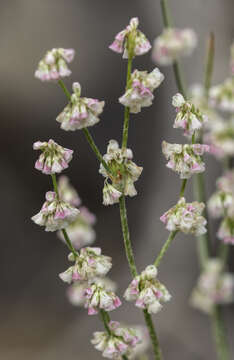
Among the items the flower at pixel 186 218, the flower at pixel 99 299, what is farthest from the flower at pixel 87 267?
the flower at pixel 186 218

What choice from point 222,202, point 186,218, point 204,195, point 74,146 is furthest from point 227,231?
point 74,146

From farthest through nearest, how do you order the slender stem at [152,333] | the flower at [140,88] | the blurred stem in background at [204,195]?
1. the blurred stem in background at [204,195]
2. the slender stem at [152,333]
3. the flower at [140,88]

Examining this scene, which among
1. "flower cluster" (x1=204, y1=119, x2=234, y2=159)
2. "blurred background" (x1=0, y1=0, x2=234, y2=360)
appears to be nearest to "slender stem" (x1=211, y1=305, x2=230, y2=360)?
"flower cluster" (x1=204, y1=119, x2=234, y2=159)

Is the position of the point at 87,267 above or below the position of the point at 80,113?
below

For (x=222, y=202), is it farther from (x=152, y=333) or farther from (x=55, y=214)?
(x=55, y=214)

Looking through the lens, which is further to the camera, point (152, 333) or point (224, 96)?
point (224, 96)

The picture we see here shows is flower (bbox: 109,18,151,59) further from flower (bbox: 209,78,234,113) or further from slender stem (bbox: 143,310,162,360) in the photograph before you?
flower (bbox: 209,78,234,113)

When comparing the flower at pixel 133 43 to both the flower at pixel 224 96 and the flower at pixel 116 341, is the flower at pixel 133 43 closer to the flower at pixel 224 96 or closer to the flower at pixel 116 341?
the flower at pixel 116 341
